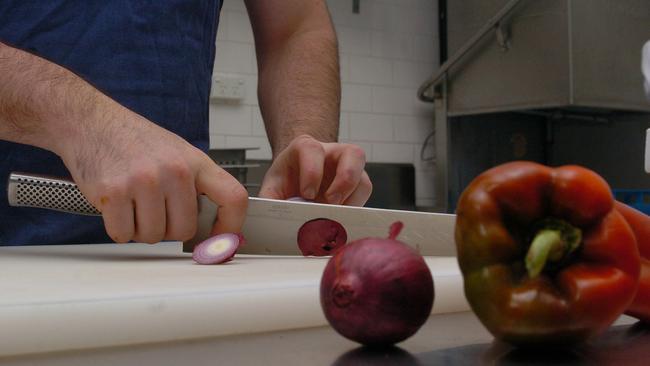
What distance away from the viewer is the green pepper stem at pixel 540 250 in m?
0.32

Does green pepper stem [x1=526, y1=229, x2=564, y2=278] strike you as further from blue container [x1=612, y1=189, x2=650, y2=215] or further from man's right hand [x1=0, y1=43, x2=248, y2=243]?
blue container [x1=612, y1=189, x2=650, y2=215]

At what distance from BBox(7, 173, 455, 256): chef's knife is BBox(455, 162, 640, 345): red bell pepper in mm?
472

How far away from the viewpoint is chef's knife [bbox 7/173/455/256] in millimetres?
823

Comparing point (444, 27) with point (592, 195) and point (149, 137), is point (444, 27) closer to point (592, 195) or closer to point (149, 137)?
point (149, 137)

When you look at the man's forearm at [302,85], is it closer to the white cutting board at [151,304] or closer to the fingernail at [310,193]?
the fingernail at [310,193]

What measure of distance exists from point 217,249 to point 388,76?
2281mm

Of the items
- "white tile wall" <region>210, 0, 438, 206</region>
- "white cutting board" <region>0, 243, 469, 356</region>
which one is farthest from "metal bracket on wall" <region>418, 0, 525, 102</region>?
"white cutting board" <region>0, 243, 469, 356</region>

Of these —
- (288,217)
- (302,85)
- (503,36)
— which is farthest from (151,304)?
(503,36)

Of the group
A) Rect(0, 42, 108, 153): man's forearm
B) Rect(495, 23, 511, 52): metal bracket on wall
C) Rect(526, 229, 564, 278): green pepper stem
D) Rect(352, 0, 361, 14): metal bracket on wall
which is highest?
Rect(352, 0, 361, 14): metal bracket on wall

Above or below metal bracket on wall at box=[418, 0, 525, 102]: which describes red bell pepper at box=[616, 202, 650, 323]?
below

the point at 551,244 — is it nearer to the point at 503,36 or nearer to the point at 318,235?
the point at 318,235

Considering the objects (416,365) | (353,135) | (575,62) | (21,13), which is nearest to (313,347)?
(416,365)

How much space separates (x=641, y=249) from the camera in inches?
Answer: 17.8

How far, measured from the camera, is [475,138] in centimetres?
285
